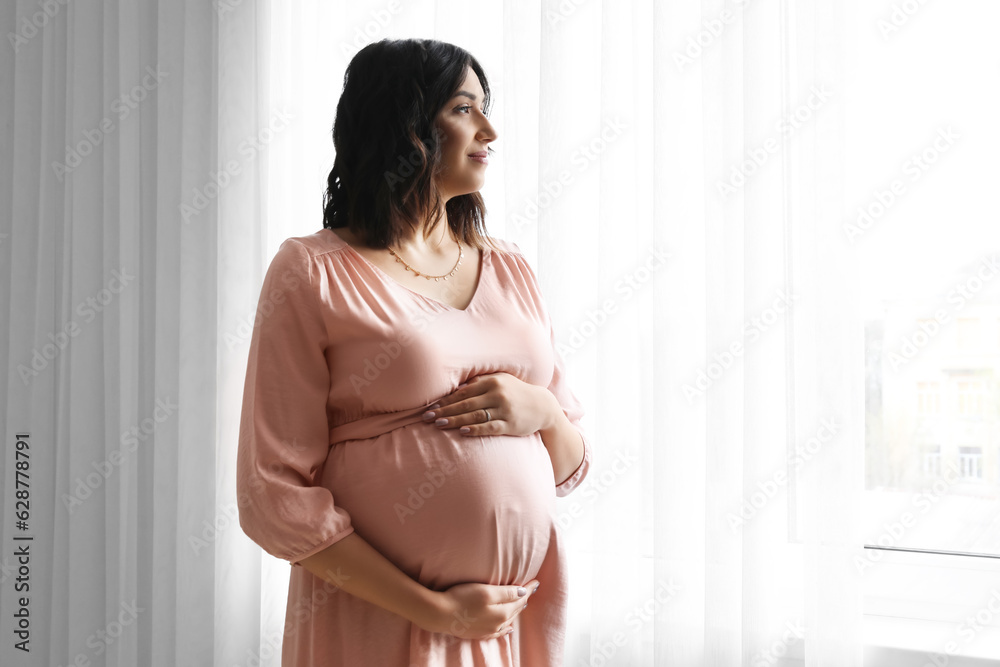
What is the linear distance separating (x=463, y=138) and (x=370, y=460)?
43cm

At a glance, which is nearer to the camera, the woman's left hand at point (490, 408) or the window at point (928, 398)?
the woman's left hand at point (490, 408)

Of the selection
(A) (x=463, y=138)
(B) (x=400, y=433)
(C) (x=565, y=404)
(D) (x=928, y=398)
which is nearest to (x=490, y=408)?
(B) (x=400, y=433)

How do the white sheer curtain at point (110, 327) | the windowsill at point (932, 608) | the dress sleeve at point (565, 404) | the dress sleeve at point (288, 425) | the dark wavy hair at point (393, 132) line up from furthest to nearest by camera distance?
the white sheer curtain at point (110, 327)
the windowsill at point (932, 608)
the dress sleeve at point (565, 404)
the dark wavy hair at point (393, 132)
the dress sleeve at point (288, 425)

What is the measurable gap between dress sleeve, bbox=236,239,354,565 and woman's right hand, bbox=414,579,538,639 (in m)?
0.13

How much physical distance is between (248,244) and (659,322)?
919 millimetres

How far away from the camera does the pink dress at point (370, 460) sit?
2.94 ft

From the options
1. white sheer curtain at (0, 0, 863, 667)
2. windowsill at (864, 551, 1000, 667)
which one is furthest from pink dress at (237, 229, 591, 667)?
windowsill at (864, 551, 1000, 667)

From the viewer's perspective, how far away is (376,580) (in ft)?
2.87

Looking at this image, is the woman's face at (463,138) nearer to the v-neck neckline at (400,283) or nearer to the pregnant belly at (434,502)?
the v-neck neckline at (400,283)

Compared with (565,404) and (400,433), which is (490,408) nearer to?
(400,433)

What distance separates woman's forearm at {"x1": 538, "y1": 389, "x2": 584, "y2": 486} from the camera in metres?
1.03

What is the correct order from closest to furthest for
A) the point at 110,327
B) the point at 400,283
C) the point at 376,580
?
the point at 376,580
the point at 400,283
the point at 110,327

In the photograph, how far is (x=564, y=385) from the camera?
113 centimetres

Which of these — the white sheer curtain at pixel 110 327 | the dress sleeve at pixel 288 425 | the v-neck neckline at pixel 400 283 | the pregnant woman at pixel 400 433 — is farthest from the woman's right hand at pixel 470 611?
the white sheer curtain at pixel 110 327
